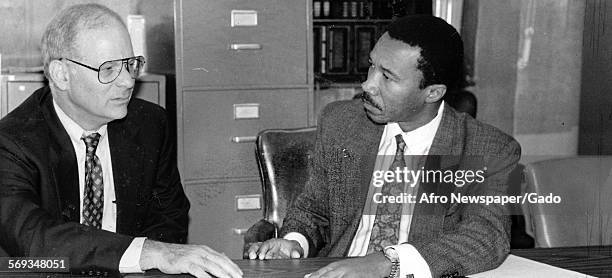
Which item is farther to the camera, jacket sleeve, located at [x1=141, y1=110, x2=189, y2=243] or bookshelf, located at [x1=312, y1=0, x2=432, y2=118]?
bookshelf, located at [x1=312, y1=0, x2=432, y2=118]

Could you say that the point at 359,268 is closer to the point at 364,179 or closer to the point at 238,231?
the point at 364,179

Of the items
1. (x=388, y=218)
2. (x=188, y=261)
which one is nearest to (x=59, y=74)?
(x=188, y=261)

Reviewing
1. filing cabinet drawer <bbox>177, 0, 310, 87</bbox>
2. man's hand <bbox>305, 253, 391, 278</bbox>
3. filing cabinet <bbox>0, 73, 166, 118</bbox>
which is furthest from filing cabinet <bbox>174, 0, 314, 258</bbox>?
man's hand <bbox>305, 253, 391, 278</bbox>

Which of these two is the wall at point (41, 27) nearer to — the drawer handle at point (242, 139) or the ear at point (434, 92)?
the drawer handle at point (242, 139)

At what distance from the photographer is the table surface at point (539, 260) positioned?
61.8 inches

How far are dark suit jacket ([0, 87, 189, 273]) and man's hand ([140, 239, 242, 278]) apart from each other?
0.26ft

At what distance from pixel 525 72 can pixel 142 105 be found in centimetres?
268

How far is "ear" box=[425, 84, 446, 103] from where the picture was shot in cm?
213

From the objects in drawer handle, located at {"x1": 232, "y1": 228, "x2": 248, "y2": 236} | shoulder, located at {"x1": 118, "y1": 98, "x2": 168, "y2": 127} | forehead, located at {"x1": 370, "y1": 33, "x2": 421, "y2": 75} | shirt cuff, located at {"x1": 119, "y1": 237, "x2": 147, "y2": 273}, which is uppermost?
forehead, located at {"x1": 370, "y1": 33, "x2": 421, "y2": 75}

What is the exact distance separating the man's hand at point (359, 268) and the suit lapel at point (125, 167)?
0.79m

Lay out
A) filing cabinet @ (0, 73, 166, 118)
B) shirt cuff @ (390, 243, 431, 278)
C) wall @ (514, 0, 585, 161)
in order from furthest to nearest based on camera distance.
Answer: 1. wall @ (514, 0, 585, 161)
2. filing cabinet @ (0, 73, 166, 118)
3. shirt cuff @ (390, 243, 431, 278)

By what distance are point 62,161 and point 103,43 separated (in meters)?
0.30

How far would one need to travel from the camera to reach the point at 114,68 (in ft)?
6.86
